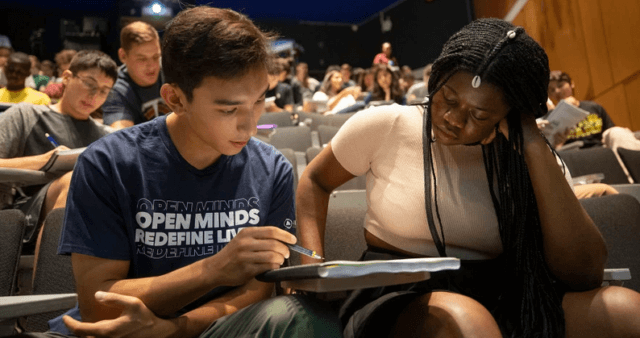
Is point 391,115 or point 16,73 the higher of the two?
point 16,73

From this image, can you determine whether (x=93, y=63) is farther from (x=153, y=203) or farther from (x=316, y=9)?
(x=316, y=9)

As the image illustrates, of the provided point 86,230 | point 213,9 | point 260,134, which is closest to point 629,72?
point 260,134

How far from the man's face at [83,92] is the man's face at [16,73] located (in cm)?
209

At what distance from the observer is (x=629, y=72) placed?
4434mm

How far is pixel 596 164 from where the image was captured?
9.01ft

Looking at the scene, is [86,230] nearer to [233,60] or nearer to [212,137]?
[212,137]

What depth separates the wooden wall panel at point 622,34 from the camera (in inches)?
163

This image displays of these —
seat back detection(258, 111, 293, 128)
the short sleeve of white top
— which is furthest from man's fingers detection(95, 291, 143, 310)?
seat back detection(258, 111, 293, 128)

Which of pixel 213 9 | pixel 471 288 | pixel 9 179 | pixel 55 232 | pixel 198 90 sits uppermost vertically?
pixel 213 9

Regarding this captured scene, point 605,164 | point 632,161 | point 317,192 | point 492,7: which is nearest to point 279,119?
point 605,164

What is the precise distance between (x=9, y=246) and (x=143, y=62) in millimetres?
1513

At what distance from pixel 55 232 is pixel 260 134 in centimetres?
121

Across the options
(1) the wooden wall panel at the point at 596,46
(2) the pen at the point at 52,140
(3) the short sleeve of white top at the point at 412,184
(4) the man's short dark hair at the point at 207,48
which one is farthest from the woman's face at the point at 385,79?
(4) the man's short dark hair at the point at 207,48

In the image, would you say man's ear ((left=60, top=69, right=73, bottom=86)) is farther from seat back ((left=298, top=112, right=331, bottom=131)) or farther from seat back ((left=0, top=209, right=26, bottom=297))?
seat back ((left=298, top=112, right=331, bottom=131))
